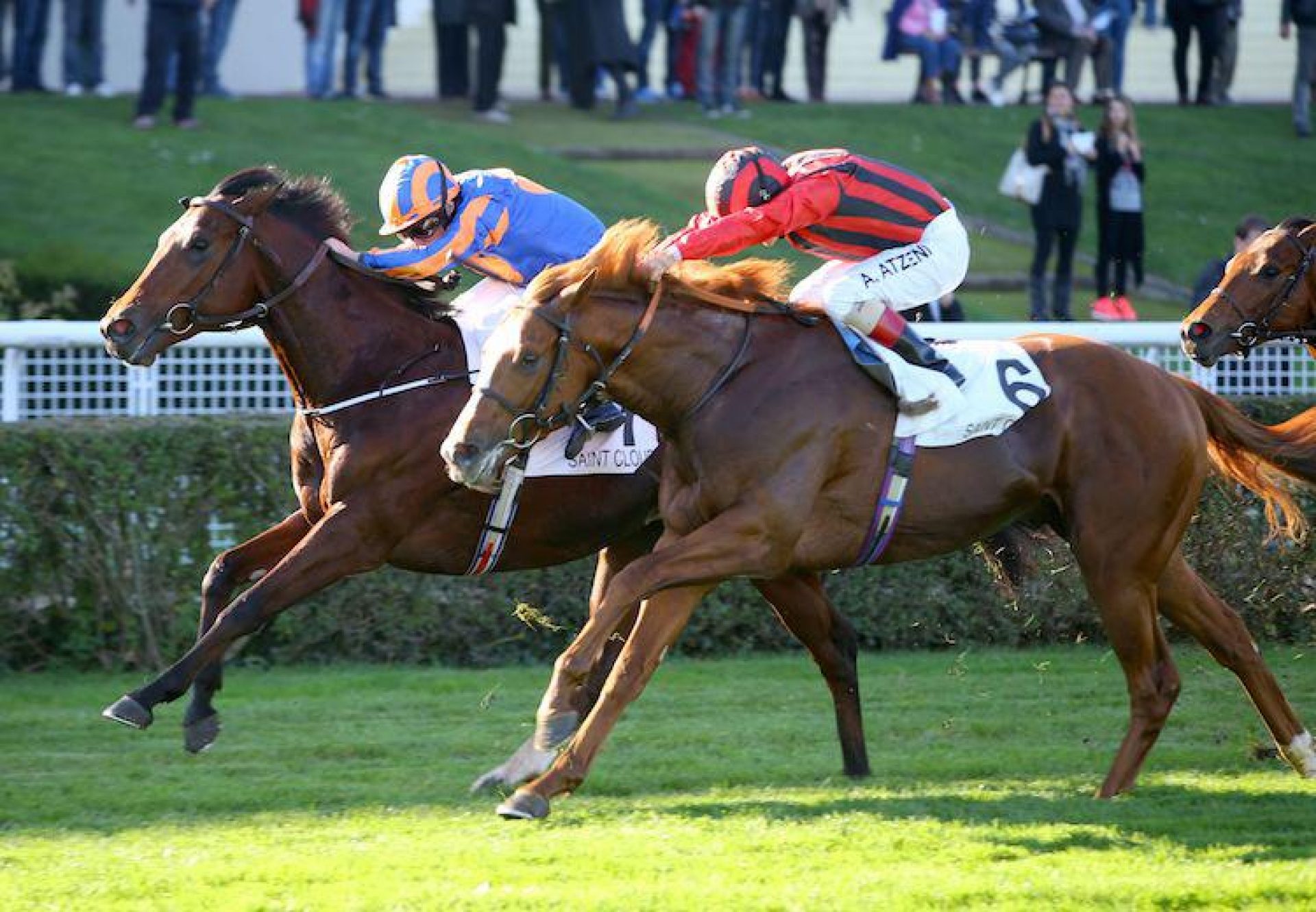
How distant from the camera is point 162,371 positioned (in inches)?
325

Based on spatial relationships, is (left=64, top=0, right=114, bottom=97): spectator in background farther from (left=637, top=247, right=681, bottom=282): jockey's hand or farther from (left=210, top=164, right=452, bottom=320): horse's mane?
(left=637, top=247, right=681, bottom=282): jockey's hand

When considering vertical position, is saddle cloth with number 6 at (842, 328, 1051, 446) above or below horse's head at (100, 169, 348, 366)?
below

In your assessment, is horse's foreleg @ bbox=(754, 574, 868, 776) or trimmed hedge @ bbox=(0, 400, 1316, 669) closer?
horse's foreleg @ bbox=(754, 574, 868, 776)

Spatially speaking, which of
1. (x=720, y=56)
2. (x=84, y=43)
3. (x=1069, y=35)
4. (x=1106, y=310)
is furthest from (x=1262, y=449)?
(x=84, y=43)

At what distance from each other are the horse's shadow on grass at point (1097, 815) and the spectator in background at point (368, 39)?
32.2 feet

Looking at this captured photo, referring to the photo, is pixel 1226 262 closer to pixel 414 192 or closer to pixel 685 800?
pixel 414 192

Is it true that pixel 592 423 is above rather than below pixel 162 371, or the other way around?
above

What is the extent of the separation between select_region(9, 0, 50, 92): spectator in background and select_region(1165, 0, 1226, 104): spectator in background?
916cm

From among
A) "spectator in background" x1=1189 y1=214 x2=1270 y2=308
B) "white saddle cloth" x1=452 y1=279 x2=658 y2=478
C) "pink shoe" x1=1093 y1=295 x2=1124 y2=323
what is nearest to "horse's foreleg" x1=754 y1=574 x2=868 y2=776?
"white saddle cloth" x1=452 y1=279 x2=658 y2=478

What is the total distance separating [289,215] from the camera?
6211 millimetres

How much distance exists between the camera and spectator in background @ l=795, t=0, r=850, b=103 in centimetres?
1557

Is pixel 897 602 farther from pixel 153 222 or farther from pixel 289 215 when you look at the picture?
pixel 153 222

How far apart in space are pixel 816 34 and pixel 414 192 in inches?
421

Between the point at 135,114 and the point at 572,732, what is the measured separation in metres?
9.72
